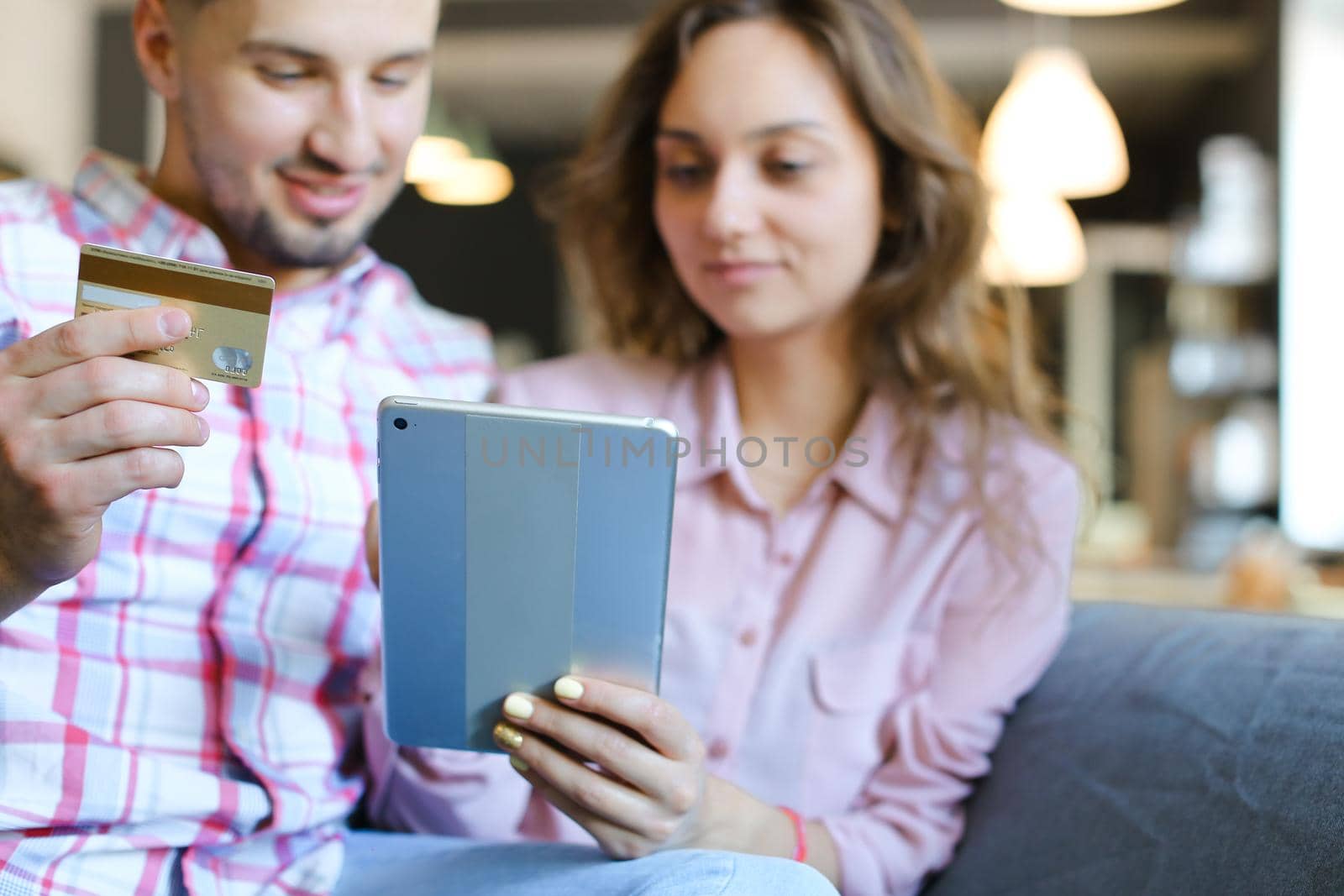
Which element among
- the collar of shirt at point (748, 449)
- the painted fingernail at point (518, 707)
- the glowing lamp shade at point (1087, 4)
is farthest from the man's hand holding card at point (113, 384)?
the glowing lamp shade at point (1087, 4)

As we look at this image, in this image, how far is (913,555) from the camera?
113 centimetres

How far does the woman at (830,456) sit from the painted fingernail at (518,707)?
0.28 m

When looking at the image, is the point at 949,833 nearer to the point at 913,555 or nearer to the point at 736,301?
the point at 913,555

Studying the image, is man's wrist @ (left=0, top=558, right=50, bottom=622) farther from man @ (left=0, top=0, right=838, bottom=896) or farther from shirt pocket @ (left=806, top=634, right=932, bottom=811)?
shirt pocket @ (left=806, top=634, right=932, bottom=811)

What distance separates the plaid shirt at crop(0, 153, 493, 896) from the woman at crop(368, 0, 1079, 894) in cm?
12

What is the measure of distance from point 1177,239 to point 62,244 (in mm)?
4840

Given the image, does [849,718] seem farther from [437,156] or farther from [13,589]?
[437,156]

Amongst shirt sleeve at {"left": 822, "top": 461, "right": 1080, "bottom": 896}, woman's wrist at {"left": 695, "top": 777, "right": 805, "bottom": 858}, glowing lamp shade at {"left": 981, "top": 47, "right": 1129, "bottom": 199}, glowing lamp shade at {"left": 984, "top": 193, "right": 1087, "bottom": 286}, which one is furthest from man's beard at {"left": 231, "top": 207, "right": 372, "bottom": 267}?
glowing lamp shade at {"left": 984, "top": 193, "right": 1087, "bottom": 286}

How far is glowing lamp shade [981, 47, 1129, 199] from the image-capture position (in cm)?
255

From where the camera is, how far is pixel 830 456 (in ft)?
4.00

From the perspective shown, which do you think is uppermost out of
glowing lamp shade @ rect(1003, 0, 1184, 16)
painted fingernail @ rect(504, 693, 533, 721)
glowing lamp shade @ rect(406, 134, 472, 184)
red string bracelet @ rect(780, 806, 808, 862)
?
glowing lamp shade @ rect(406, 134, 472, 184)

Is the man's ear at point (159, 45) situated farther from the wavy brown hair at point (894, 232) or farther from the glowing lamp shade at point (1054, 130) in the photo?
the glowing lamp shade at point (1054, 130)

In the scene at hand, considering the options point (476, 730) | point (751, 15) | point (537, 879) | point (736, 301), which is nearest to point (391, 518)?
point (476, 730)

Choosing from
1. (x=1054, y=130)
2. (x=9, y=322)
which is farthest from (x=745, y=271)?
(x=1054, y=130)
